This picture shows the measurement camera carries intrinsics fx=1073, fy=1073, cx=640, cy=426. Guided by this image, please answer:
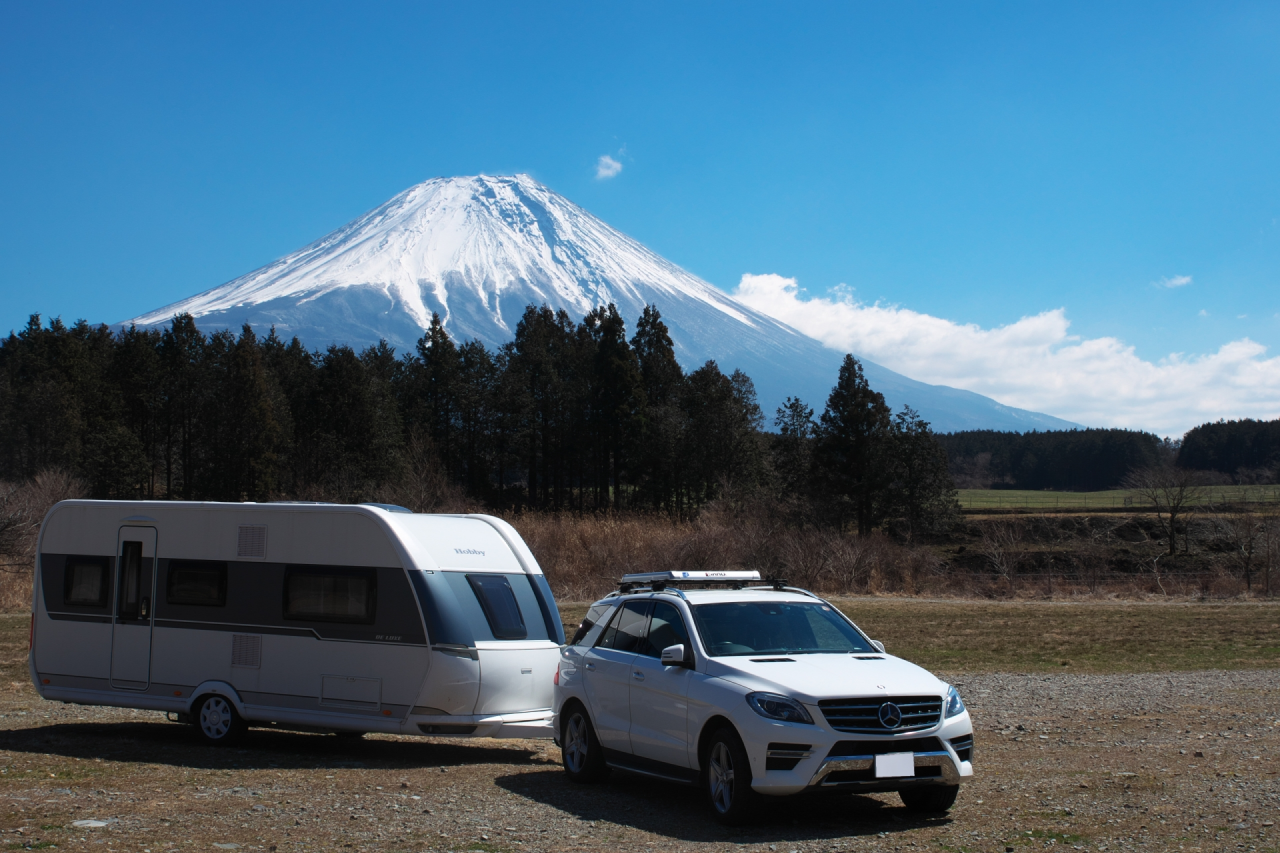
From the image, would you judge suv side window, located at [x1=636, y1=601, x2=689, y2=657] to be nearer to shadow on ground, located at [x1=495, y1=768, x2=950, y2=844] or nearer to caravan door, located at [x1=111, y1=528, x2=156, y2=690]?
shadow on ground, located at [x1=495, y1=768, x2=950, y2=844]

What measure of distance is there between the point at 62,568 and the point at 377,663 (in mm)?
4617

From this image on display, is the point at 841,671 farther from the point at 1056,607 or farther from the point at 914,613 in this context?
the point at 1056,607

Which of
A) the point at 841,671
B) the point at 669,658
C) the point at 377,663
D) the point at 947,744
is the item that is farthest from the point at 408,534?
the point at 947,744

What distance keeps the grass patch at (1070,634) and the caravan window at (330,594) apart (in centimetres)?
1171

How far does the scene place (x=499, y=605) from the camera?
472 inches

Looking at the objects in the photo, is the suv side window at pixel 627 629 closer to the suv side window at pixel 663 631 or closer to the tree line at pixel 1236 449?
the suv side window at pixel 663 631

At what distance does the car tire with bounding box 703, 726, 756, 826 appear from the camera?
7586 mm

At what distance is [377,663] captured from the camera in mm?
11391

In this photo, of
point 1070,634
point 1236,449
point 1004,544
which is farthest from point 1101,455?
point 1070,634

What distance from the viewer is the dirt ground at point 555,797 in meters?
7.16

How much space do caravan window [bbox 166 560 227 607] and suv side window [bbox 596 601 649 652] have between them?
490 centimetres

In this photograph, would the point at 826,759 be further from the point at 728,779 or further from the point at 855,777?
the point at 728,779

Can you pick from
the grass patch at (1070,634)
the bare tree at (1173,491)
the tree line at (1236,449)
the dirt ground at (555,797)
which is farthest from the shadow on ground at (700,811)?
the tree line at (1236,449)

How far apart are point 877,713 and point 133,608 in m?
9.11
